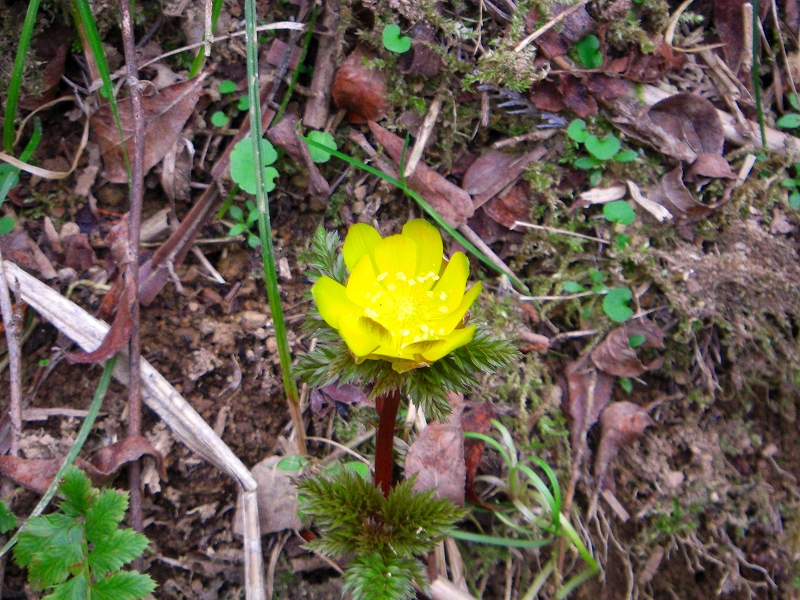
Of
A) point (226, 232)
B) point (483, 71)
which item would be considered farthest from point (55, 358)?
point (483, 71)

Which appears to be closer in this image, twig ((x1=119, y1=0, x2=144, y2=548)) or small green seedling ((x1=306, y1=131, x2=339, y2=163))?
twig ((x1=119, y1=0, x2=144, y2=548))

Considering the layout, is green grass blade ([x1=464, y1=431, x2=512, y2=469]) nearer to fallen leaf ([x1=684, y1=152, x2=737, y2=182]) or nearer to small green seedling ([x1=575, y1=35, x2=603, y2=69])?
fallen leaf ([x1=684, y1=152, x2=737, y2=182])

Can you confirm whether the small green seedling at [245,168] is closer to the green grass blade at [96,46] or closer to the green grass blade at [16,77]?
the green grass blade at [96,46]

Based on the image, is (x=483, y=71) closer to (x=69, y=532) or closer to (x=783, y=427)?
(x=783, y=427)

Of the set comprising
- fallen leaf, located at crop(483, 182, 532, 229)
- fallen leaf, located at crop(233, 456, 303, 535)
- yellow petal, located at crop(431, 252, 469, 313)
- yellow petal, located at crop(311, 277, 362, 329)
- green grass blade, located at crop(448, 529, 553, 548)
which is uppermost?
yellow petal, located at crop(311, 277, 362, 329)

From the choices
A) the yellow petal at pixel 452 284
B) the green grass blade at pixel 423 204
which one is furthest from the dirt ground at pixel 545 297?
the yellow petal at pixel 452 284

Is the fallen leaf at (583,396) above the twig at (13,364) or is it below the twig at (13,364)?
below

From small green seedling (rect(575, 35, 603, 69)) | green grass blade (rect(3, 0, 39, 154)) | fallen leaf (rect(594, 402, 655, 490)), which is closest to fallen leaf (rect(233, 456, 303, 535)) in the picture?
fallen leaf (rect(594, 402, 655, 490))
